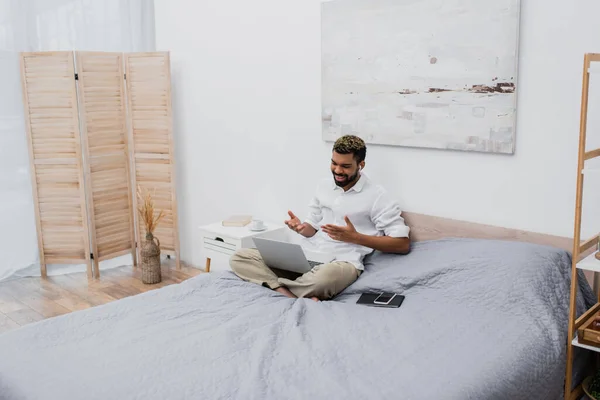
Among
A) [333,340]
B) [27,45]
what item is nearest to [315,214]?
[333,340]

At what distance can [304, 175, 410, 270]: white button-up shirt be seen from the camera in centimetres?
300

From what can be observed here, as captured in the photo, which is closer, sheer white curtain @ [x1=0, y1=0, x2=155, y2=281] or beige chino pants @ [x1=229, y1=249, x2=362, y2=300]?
beige chino pants @ [x1=229, y1=249, x2=362, y2=300]

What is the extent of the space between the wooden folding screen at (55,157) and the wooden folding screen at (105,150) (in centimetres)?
6

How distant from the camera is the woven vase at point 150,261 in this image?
13.6 feet

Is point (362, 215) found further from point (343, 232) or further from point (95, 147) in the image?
point (95, 147)

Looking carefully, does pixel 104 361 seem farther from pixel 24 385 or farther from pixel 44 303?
pixel 44 303

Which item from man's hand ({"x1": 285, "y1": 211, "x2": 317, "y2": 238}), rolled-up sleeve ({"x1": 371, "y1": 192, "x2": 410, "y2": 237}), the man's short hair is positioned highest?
the man's short hair

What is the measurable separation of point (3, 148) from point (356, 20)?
8.45ft

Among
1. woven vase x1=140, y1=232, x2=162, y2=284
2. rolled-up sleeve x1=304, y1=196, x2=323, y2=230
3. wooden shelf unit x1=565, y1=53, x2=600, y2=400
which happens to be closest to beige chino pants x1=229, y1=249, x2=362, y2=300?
rolled-up sleeve x1=304, y1=196, x2=323, y2=230

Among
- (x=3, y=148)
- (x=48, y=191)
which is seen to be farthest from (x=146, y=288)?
(x=3, y=148)

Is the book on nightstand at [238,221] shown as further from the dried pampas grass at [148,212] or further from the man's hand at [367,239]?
the man's hand at [367,239]

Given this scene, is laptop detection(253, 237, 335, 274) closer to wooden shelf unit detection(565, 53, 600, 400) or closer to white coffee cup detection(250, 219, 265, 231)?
white coffee cup detection(250, 219, 265, 231)

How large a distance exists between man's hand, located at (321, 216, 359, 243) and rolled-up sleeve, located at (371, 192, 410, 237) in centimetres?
19

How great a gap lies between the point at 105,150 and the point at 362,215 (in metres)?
2.08
